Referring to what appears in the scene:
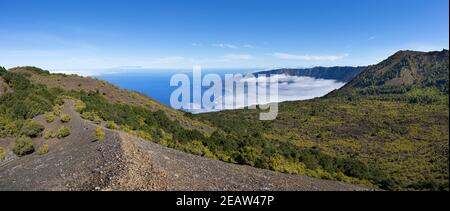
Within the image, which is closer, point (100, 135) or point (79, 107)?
point (100, 135)

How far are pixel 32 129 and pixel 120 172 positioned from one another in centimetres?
1723

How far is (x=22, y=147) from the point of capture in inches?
993

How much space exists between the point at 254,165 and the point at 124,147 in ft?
32.6

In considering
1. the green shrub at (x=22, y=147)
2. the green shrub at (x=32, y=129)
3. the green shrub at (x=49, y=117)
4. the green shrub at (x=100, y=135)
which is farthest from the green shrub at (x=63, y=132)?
the green shrub at (x=100, y=135)

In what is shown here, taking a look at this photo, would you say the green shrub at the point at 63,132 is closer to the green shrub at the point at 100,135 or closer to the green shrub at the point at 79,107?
the green shrub at the point at 100,135

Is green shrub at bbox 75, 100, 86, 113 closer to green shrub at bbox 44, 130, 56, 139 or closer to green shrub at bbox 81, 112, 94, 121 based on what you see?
green shrub at bbox 81, 112, 94, 121

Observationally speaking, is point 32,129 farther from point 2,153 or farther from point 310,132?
point 310,132

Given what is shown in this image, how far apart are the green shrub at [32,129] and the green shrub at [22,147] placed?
2029 mm

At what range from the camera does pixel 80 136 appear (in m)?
24.9

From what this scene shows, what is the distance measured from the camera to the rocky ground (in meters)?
14.4

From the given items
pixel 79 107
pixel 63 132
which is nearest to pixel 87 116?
pixel 79 107

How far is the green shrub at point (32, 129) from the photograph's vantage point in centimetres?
2781
